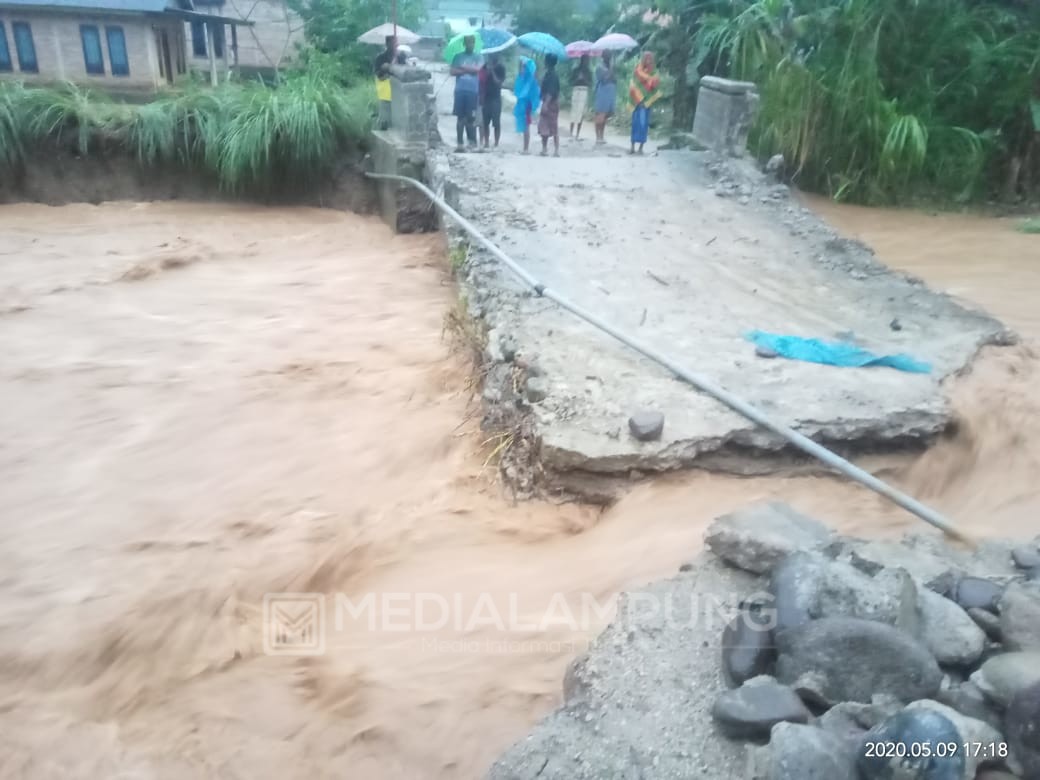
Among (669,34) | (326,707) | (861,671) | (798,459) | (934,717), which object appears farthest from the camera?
(669,34)

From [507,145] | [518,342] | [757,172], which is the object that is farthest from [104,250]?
[757,172]

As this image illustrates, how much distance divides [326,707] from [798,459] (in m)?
2.17

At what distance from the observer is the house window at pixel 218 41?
398 inches

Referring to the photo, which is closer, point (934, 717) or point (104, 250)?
point (934, 717)

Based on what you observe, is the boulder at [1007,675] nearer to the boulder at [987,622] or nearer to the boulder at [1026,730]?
the boulder at [1026,730]

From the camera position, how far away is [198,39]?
32.4 feet

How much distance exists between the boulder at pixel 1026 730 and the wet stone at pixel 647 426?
5.89 feet

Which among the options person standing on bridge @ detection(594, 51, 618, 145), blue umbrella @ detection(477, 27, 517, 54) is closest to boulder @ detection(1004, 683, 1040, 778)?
person standing on bridge @ detection(594, 51, 618, 145)

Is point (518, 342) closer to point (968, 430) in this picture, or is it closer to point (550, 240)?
point (550, 240)

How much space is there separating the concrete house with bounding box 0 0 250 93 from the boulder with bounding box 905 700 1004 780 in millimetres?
9681

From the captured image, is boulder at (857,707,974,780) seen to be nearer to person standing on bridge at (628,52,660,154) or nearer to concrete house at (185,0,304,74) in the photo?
person standing on bridge at (628,52,660,154)

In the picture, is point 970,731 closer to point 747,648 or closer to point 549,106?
point 747,648

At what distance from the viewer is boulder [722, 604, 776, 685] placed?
6.84 ft

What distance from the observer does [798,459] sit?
138 inches
